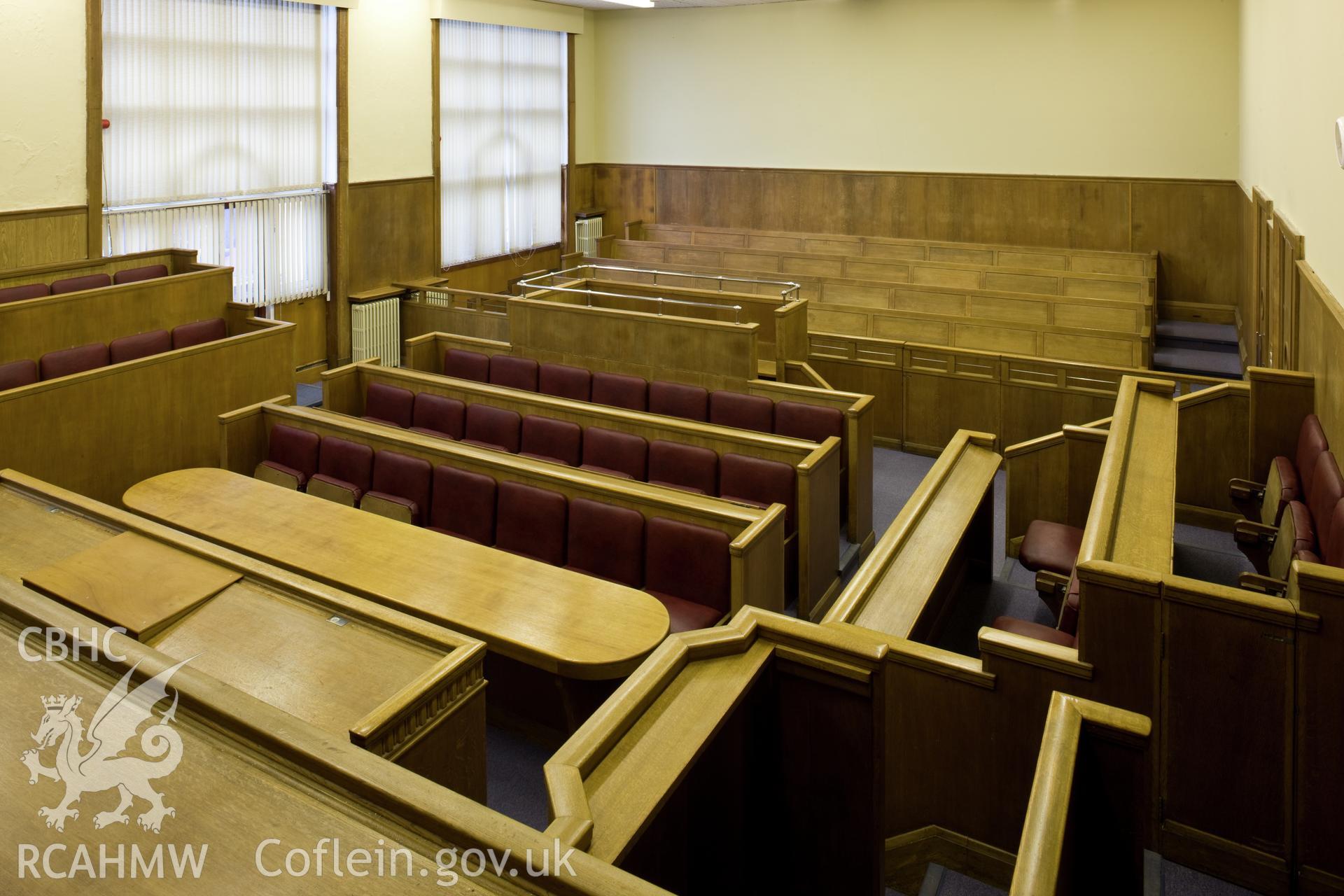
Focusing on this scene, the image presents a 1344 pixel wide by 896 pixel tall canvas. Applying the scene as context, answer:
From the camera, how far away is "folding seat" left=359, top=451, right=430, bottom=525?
3.68 metres

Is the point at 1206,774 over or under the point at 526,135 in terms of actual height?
under

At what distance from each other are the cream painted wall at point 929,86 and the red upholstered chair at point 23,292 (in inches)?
237

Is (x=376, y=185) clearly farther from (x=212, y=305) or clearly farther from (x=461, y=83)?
(x=212, y=305)

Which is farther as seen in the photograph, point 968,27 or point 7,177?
point 968,27

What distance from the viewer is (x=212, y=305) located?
216 inches

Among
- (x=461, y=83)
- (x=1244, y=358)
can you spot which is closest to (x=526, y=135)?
(x=461, y=83)

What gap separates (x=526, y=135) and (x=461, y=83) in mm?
1016

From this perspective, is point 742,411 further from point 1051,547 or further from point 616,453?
point 1051,547

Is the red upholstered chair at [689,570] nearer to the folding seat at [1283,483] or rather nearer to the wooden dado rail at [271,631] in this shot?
the wooden dado rail at [271,631]

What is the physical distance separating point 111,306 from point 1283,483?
17.0 ft

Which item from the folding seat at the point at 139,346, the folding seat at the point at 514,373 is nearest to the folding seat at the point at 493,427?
the folding seat at the point at 514,373

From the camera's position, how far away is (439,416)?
180 inches

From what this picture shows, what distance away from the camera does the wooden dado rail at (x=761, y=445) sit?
144 inches

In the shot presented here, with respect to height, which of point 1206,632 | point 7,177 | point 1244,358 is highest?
point 7,177
